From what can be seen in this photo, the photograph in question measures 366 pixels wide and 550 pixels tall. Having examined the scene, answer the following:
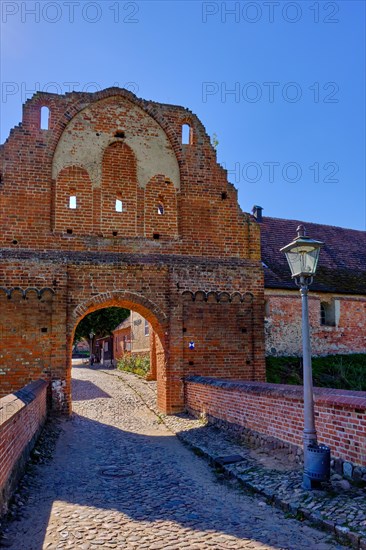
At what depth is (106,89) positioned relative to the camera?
14852 millimetres

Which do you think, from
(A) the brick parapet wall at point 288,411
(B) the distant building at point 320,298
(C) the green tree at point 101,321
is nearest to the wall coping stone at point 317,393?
(A) the brick parapet wall at point 288,411

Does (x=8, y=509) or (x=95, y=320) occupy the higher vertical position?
(x=95, y=320)

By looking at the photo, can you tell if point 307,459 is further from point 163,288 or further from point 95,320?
point 95,320

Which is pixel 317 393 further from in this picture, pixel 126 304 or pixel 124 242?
pixel 124 242

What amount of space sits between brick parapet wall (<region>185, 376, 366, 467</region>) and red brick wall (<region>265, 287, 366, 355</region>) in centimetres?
894

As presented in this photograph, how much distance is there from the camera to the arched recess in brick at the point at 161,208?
14648 millimetres

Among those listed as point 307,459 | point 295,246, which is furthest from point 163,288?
point 307,459

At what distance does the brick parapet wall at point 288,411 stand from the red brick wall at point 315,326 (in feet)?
29.3

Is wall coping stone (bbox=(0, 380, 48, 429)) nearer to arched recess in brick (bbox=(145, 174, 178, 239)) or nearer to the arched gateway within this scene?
the arched gateway

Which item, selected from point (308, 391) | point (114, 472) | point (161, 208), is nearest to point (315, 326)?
point (161, 208)

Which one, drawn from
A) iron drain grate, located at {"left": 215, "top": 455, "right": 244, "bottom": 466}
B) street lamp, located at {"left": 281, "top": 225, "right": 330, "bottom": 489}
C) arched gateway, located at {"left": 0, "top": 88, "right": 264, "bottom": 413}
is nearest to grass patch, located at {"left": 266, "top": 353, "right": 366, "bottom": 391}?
A: arched gateway, located at {"left": 0, "top": 88, "right": 264, "bottom": 413}

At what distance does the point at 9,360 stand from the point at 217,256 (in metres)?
6.63

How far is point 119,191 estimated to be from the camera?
572 inches

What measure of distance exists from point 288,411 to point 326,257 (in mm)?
18273
